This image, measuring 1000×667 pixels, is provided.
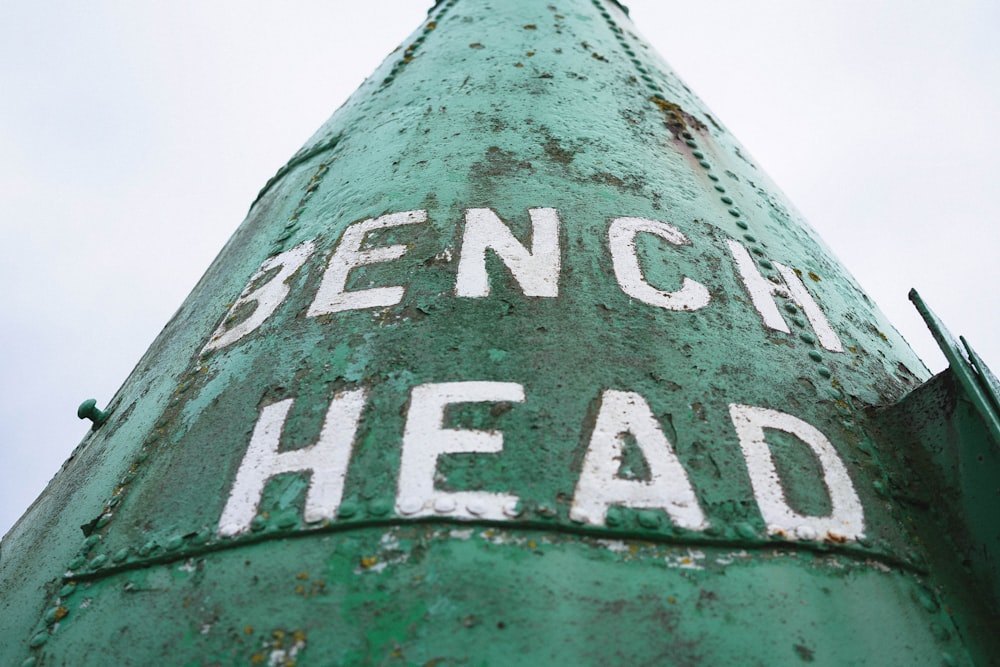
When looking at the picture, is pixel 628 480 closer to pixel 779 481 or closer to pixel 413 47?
pixel 779 481

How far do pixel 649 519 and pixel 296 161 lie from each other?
2.32m

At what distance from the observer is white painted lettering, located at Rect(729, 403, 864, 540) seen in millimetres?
1604

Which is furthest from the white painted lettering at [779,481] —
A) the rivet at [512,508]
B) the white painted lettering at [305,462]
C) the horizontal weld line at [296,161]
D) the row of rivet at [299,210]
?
the horizontal weld line at [296,161]

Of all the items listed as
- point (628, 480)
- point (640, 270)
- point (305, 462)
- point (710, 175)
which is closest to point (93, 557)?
point (305, 462)

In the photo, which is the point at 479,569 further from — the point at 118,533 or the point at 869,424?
the point at 869,424

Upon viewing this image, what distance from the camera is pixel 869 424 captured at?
1968 millimetres

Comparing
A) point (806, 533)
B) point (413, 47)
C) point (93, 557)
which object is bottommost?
point (93, 557)

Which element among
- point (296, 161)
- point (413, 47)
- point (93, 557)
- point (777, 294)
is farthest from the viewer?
point (413, 47)

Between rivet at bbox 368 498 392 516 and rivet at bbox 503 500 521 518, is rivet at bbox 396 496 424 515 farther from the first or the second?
rivet at bbox 503 500 521 518

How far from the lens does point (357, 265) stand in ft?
6.95

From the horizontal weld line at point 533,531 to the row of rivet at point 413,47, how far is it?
220 cm

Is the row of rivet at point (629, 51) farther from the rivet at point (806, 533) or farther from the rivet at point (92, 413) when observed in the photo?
the rivet at point (92, 413)

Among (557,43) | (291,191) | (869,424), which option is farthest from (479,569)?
(557,43)

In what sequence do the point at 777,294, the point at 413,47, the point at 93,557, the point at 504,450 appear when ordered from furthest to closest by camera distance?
1. the point at 413,47
2. the point at 777,294
3. the point at 93,557
4. the point at 504,450
